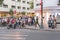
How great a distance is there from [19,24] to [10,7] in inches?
2013

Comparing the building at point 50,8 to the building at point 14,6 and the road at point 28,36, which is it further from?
the building at point 14,6

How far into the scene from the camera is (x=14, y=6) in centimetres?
8019

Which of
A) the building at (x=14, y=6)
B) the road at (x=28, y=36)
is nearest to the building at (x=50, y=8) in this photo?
the road at (x=28, y=36)

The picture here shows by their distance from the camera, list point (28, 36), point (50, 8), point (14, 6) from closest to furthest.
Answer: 1. point (28, 36)
2. point (50, 8)
3. point (14, 6)

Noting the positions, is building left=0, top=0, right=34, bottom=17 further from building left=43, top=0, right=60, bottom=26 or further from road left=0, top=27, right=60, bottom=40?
road left=0, top=27, right=60, bottom=40

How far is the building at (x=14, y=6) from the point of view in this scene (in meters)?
76.3

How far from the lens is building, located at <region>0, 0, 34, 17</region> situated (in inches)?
3003

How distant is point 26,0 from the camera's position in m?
86.1

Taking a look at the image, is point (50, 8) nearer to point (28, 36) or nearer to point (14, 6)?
point (28, 36)

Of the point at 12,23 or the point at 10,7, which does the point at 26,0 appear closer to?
the point at 10,7

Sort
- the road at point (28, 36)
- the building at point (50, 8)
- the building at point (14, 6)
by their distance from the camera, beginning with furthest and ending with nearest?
the building at point (14, 6), the building at point (50, 8), the road at point (28, 36)

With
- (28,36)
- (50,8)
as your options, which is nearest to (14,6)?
(50,8)

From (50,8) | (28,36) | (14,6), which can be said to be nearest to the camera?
(28,36)

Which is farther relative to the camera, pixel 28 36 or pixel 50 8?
pixel 50 8
